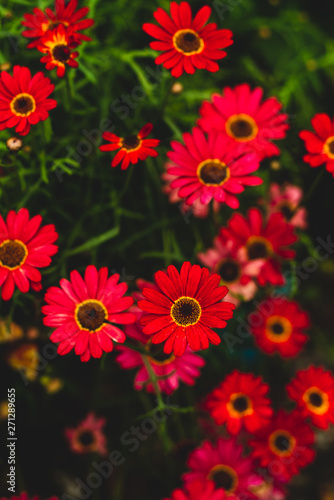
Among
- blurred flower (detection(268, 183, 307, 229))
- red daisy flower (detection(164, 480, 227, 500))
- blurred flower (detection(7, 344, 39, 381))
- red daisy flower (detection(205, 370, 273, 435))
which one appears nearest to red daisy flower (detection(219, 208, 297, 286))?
blurred flower (detection(268, 183, 307, 229))

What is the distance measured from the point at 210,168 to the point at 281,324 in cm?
50

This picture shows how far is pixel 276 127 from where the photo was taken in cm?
104

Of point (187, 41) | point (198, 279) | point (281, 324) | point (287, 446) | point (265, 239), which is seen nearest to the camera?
point (198, 279)

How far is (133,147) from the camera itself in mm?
867

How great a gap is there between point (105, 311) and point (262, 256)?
1.49 ft

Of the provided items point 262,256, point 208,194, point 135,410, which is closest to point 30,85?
point 208,194

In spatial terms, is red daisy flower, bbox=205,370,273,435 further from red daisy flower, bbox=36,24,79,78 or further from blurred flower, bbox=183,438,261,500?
red daisy flower, bbox=36,24,79,78

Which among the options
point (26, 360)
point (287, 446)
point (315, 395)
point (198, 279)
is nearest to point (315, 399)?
point (315, 395)

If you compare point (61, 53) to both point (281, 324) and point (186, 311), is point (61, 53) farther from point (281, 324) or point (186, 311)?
point (281, 324)

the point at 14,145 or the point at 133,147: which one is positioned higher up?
the point at 133,147

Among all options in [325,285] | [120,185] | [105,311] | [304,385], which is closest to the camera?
[105,311]

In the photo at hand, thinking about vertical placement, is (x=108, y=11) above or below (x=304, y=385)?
above

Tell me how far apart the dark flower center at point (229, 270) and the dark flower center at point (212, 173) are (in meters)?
0.27

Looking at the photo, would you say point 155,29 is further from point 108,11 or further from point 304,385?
point 304,385
